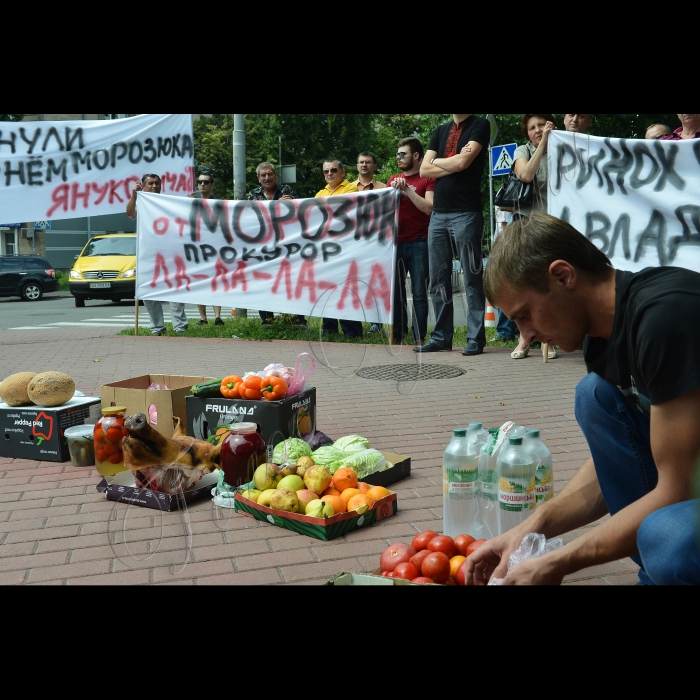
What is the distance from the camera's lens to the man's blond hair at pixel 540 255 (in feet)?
6.86

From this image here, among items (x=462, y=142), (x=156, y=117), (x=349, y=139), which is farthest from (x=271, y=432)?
(x=349, y=139)

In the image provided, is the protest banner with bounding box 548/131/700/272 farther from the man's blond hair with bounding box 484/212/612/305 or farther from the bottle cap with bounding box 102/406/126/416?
the man's blond hair with bounding box 484/212/612/305

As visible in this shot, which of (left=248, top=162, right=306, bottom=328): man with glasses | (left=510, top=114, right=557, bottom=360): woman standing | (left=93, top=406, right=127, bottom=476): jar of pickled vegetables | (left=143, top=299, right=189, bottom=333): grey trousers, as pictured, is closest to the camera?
(left=93, top=406, right=127, bottom=476): jar of pickled vegetables

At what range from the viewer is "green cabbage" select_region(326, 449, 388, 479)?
3.88 metres

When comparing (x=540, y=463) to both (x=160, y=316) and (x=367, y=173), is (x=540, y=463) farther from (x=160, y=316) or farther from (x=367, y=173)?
(x=160, y=316)

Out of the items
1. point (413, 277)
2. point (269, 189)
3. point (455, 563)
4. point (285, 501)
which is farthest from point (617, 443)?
point (269, 189)

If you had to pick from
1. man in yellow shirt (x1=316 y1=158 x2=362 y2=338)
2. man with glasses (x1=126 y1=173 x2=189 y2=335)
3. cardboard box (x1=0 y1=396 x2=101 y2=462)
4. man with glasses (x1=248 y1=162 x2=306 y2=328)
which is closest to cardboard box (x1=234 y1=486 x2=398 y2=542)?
cardboard box (x1=0 y1=396 x2=101 y2=462)

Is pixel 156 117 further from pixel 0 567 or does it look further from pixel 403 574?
pixel 403 574

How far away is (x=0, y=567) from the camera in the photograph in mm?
3150

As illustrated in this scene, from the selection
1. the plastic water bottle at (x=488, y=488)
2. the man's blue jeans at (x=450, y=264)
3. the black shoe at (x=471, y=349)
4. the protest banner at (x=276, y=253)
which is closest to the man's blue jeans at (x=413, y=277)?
the protest banner at (x=276, y=253)

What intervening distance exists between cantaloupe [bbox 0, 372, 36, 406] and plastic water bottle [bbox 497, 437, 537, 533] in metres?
3.04

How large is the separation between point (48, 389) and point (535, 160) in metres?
4.91

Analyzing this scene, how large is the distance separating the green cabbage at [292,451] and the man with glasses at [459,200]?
4142 millimetres

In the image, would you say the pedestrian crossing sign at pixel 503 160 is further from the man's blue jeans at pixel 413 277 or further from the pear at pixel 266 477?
the pear at pixel 266 477
